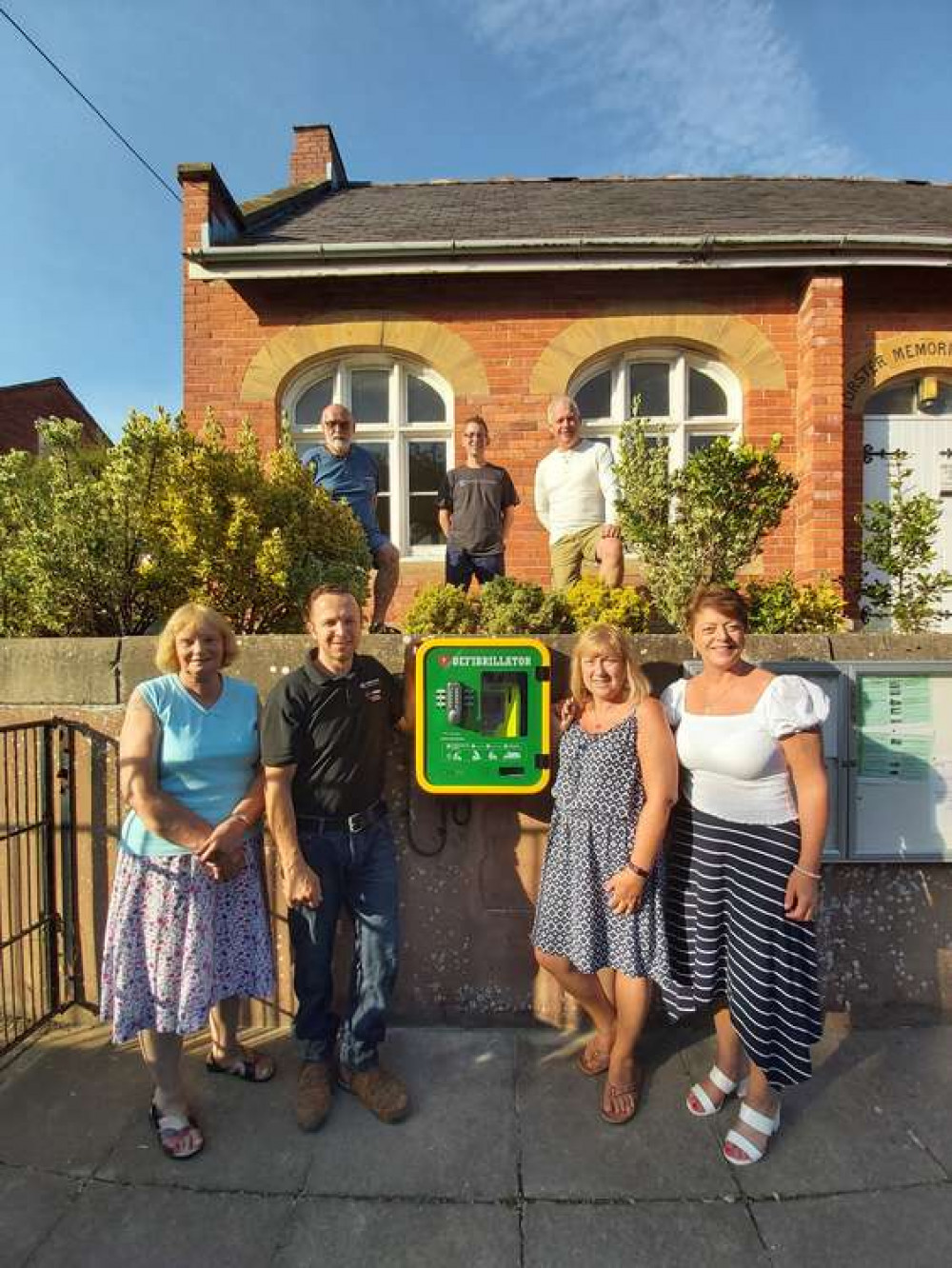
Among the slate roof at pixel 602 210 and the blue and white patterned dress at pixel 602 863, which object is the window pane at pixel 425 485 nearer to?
the slate roof at pixel 602 210

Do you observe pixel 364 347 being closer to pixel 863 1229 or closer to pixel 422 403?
pixel 422 403

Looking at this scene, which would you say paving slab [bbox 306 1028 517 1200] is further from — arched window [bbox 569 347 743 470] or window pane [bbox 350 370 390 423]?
window pane [bbox 350 370 390 423]

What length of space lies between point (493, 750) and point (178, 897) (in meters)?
1.24

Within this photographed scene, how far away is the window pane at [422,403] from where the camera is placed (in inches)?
285

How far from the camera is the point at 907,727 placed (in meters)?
2.95

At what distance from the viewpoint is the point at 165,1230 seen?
2.11 meters

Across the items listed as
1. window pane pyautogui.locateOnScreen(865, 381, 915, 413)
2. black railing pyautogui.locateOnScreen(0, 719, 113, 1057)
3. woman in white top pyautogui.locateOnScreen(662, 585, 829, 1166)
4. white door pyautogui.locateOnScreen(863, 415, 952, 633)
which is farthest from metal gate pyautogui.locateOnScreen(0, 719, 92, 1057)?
window pane pyautogui.locateOnScreen(865, 381, 915, 413)

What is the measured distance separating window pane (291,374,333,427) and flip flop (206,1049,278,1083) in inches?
236

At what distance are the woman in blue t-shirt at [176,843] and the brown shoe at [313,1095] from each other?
37 cm

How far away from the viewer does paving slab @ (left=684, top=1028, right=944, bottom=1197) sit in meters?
2.27

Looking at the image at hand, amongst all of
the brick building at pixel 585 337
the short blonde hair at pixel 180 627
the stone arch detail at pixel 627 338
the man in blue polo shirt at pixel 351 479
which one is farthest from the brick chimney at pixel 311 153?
the short blonde hair at pixel 180 627

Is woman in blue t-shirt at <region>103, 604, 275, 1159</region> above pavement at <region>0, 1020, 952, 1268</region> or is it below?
above

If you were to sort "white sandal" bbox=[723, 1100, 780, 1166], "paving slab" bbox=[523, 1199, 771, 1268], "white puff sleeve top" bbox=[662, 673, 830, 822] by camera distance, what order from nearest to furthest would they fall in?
"paving slab" bbox=[523, 1199, 771, 1268] < "white puff sleeve top" bbox=[662, 673, 830, 822] < "white sandal" bbox=[723, 1100, 780, 1166]

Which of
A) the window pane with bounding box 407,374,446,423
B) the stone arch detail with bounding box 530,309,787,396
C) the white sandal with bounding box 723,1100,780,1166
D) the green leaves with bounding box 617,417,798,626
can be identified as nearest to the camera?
the white sandal with bounding box 723,1100,780,1166
